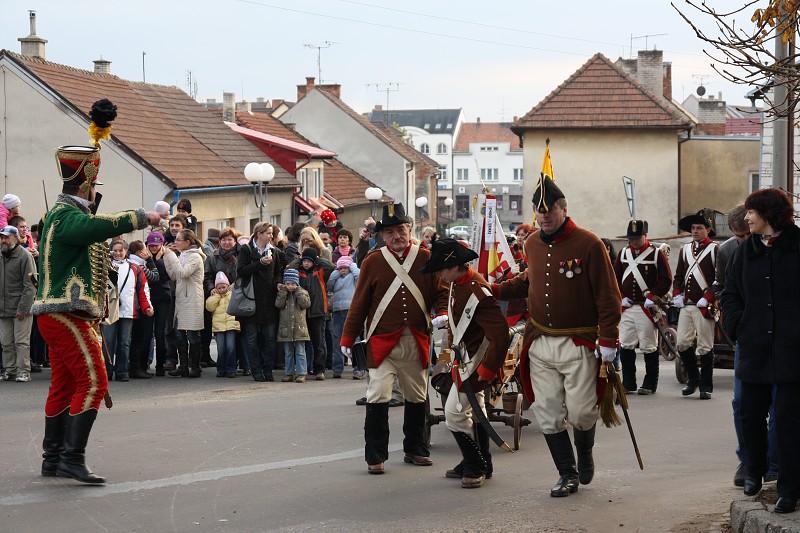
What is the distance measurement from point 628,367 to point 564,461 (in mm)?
5895

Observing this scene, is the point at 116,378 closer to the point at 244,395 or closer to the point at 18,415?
the point at 244,395

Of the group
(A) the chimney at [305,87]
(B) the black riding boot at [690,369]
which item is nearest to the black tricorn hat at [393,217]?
(B) the black riding boot at [690,369]

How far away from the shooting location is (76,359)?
8445 millimetres

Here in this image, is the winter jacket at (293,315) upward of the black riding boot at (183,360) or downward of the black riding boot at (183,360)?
upward

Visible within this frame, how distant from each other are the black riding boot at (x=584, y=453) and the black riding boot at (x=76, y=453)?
332 cm

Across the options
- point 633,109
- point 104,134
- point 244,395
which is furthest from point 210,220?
point 104,134

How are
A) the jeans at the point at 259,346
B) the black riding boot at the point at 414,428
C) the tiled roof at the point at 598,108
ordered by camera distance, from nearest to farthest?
1. the black riding boot at the point at 414,428
2. the jeans at the point at 259,346
3. the tiled roof at the point at 598,108

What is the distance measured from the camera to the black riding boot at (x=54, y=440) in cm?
859

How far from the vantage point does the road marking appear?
314 inches

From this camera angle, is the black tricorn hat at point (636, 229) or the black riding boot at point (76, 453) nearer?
the black riding boot at point (76, 453)

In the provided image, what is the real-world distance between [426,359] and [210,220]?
23796mm

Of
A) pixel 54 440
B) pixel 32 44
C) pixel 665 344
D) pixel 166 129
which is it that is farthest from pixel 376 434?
pixel 32 44

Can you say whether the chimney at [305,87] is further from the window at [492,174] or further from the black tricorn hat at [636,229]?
the window at [492,174]

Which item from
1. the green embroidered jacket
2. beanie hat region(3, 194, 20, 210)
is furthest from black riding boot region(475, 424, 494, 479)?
beanie hat region(3, 194, 20, 210)
